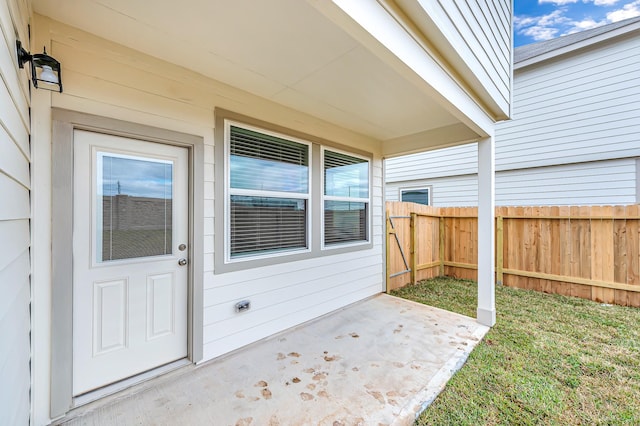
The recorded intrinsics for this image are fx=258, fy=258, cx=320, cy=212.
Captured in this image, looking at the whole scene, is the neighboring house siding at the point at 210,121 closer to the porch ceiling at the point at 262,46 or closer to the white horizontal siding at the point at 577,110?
the porch ceiling at the point at 262,46

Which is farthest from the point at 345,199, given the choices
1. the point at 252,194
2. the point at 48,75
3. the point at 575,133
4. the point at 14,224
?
the point at 575,133

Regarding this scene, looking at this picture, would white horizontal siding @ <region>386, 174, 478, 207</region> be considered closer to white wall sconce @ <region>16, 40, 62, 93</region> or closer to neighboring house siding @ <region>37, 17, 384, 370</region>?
neighboring house siding @ <region>37, 17, 384, 370</region>

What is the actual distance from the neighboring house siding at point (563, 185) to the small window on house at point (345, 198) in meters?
3.84

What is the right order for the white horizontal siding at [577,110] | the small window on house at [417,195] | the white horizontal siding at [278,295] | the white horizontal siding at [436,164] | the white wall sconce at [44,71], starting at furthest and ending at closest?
the small window on house at [417,195] < the white horizontal siding at [436,164] < the white horizontal siding at [577,110] < the white horizontal siding at [278,295] < the white wall sconce at [44,71]

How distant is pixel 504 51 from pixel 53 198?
4.77m

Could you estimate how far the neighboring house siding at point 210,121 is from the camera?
1891 millimetres

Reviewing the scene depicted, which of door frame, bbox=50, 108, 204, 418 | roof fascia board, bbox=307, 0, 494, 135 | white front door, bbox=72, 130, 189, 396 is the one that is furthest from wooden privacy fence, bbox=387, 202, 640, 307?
door frame, bbox=50, 108, 204, 418

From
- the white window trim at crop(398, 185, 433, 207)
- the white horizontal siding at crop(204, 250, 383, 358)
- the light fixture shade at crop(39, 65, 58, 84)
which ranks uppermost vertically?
the light fixture shade at crop(39, 65, 58, 84)

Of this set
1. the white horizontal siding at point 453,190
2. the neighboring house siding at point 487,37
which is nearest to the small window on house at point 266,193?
the neighboring house siding at point 487,37

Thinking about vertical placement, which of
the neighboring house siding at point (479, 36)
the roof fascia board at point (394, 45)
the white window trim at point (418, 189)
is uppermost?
the neighboring house siding at point (479, 36)

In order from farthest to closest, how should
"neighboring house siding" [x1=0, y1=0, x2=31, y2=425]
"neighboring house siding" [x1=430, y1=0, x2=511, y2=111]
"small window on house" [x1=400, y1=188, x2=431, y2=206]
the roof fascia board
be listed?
"small window on house" [x1=400, y1=188, x2=431, y2=206] → "neighboring house siding" [x1=430, y1=0, x2=511, y2=111] → the roof fascia board → "neighboring house siding" [x1=0, y1=0, x2=31, y2=425]

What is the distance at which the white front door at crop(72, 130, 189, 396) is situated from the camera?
1.93 metres

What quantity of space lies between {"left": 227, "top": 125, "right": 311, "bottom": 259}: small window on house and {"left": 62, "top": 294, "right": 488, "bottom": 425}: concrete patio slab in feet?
3.50

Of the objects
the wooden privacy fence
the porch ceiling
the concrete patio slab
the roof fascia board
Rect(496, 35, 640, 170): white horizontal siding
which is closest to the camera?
the roof fascia board
